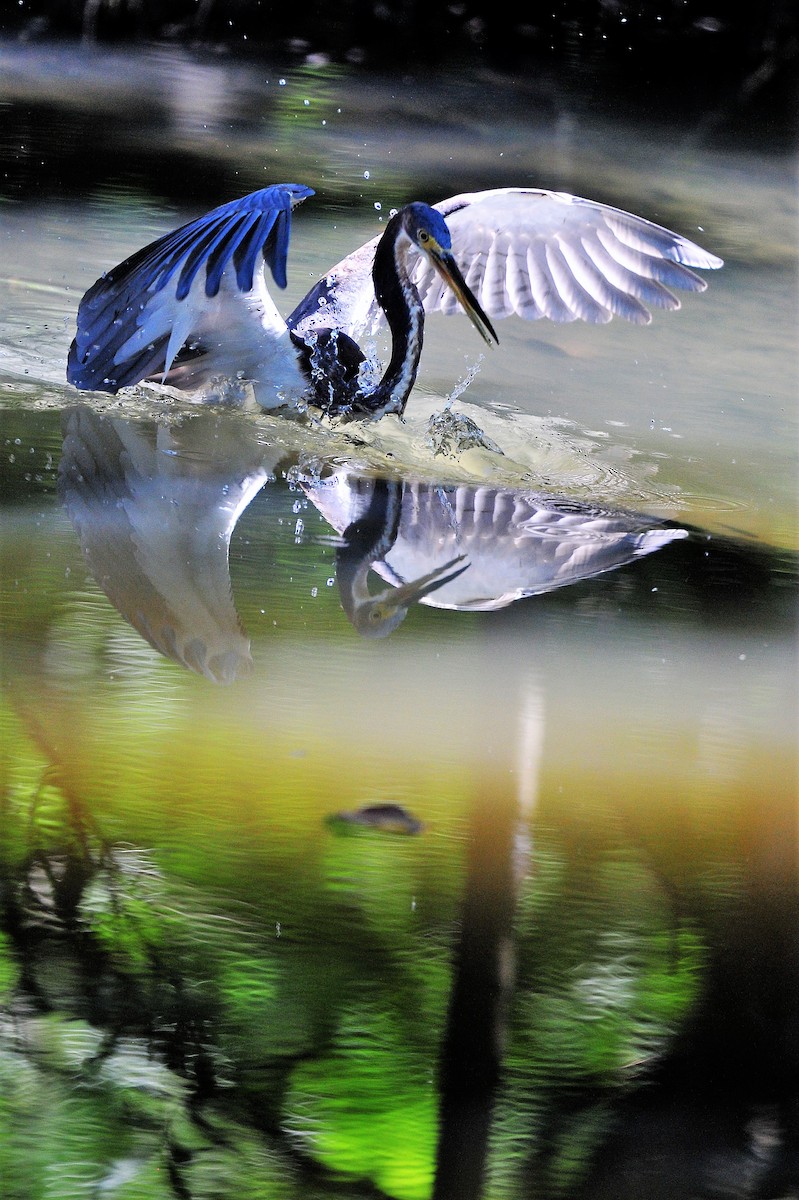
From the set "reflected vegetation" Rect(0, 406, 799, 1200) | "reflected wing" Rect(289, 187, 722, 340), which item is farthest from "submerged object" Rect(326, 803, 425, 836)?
"reflected wing" Rect(289, 187, 722, 340)

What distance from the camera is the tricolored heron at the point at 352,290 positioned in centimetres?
240

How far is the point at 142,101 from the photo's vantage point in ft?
14.4

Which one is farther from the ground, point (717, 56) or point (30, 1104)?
point (717, 56)

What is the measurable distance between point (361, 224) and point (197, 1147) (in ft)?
10.3

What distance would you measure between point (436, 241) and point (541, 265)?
0.36 metres

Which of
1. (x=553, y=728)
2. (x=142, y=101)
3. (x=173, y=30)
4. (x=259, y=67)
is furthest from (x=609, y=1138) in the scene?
(x=173, y=30)

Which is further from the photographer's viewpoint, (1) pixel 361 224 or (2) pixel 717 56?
(2) pixel 717 56

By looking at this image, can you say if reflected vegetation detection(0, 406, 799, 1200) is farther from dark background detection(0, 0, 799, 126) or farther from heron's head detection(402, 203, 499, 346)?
dark background detection(0, 0, 799, 126)

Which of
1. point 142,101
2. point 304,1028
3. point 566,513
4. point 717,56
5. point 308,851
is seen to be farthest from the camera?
point 717,56

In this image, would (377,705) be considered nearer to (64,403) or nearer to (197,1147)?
(197,1147)

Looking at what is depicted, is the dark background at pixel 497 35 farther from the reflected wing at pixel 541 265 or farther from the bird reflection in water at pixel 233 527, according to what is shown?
the bird reflection in water at pixel 233 527

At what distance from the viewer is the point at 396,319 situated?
276 centimetres

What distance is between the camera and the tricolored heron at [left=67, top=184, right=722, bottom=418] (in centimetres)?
240

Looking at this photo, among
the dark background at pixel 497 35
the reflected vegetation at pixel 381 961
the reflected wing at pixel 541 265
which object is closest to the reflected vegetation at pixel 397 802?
the reflected vegetation at pixel 381 961
